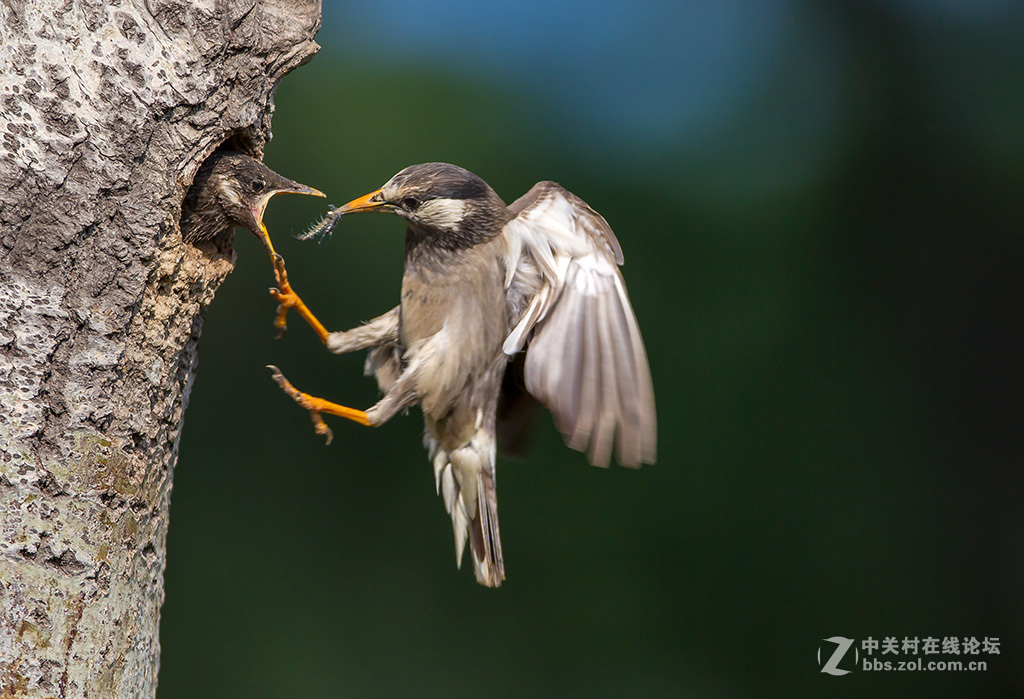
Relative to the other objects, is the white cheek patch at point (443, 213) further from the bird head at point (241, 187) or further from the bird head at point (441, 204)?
the bird head at point (241, 187)

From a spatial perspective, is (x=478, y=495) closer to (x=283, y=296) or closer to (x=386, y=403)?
(x=386, y=403)

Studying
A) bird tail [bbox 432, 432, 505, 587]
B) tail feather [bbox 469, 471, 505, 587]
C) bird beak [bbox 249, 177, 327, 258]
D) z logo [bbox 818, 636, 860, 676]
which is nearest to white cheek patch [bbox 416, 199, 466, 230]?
bird beak [bbox 249, 177, 327, 258]

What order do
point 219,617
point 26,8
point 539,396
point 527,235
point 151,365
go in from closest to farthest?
point 26,8
point 151,365
point 539,396
point 527,235
point 219,617

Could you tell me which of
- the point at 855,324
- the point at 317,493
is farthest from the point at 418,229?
the point at 855,324

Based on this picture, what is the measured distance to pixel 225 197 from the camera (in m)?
2.30

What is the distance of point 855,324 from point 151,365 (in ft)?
16.1

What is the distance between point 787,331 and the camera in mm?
5914

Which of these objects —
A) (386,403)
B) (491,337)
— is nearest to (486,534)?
(386,403)

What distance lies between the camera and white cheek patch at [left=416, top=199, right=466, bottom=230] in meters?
2.62

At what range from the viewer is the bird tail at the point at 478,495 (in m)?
2.83

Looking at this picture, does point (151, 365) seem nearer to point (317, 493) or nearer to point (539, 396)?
point (539, 396)

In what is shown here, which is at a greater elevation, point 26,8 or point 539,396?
point 26,8

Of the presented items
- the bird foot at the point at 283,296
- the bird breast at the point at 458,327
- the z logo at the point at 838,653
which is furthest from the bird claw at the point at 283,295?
the z logo at the point at 838,653

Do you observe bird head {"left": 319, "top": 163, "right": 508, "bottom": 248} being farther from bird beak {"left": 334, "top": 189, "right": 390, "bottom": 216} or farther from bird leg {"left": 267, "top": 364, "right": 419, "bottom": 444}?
bird leg {"left": 267, "top": 364, "right": 419, "bottom": 444}
